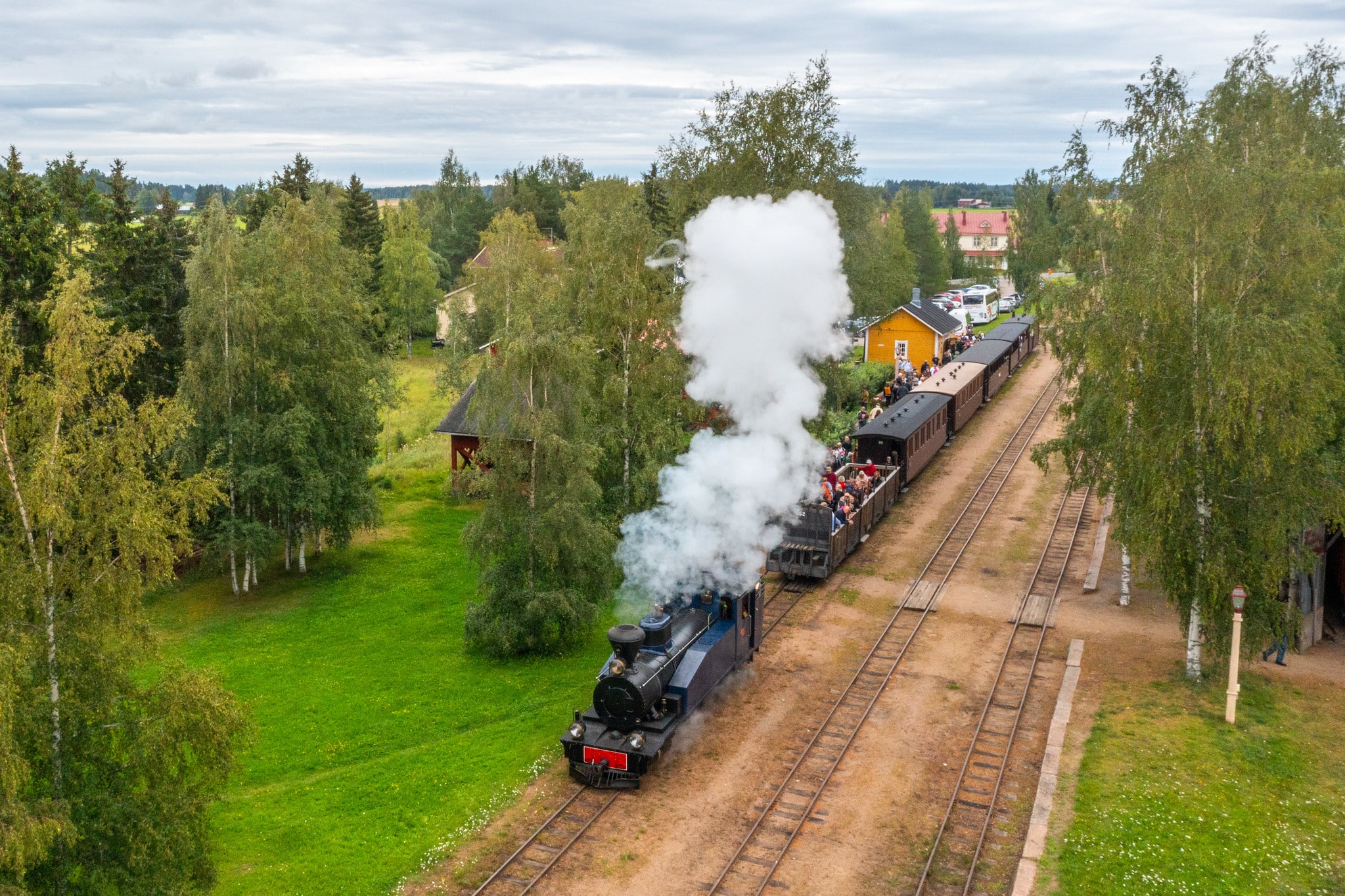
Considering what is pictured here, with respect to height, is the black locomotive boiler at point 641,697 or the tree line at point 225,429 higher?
the tree line at point 225,429

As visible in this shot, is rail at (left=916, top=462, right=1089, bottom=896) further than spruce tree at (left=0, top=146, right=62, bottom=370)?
No

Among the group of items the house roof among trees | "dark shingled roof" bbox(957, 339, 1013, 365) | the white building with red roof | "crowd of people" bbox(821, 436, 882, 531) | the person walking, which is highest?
the white building with red roof

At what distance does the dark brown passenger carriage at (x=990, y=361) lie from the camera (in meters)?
50.5

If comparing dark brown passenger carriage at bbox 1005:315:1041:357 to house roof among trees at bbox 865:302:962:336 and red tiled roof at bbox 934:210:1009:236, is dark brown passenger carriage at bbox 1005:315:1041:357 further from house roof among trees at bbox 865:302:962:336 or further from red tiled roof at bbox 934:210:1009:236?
red tiled roof at bbox 934:210:1009:236

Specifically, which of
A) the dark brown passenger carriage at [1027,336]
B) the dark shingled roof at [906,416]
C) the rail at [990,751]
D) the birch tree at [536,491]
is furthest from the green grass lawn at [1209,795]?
the dark brown passenger carriage at [1027,336]

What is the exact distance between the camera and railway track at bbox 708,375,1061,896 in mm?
15555

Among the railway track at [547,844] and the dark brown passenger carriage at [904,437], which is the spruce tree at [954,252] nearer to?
the dark brown passenger carriage at [904,437]

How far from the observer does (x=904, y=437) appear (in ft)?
113

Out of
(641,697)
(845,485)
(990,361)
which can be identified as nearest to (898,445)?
(845,485)

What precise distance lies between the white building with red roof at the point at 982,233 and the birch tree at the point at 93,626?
92.2m

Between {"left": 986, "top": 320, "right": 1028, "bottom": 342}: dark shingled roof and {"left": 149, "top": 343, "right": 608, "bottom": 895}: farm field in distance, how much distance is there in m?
36.9

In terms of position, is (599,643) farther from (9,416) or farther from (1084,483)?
(9,416)

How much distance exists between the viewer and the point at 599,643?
25.0m

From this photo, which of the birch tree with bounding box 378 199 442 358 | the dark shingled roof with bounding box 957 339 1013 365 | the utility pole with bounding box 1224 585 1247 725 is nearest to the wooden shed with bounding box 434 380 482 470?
the utility pole with bounding box 1224 585 1247 725
